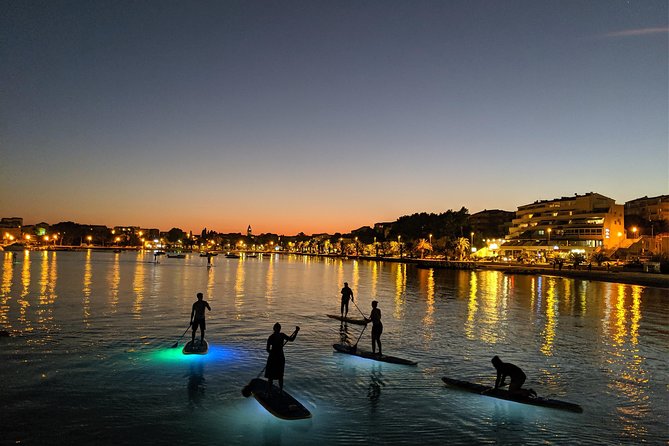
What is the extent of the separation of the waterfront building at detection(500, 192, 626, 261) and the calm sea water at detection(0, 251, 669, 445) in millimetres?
85039

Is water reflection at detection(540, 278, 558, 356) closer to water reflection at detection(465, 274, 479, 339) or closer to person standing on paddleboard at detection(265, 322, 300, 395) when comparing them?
water reflection at detection(465, 274, 479, 339)

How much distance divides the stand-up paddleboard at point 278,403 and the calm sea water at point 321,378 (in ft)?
0.85

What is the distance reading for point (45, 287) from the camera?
43344 millimetres

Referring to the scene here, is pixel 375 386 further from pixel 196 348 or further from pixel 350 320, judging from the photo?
pixel 350 320

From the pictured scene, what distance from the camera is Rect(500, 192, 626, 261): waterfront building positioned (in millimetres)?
107375

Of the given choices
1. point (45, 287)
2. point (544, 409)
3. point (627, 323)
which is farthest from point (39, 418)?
point (45, 287)

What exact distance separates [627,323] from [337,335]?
2002cm

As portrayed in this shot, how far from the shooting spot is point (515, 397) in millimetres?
13680

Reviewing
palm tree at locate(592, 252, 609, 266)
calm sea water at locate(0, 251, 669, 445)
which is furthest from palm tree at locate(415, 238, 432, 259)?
calm sea water at locate(0, 251, 669, 445)

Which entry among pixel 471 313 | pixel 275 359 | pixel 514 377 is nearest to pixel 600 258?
pixel 471 313

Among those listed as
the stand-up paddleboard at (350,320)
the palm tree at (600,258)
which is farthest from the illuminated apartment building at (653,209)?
the stand-up paddleboard at (350,320)

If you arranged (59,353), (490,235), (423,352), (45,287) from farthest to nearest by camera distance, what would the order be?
(490,235), (45,287), (423,352), (59,353)

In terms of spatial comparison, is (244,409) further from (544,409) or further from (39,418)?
(544,409)

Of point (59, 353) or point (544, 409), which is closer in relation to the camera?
point (544, 409)
